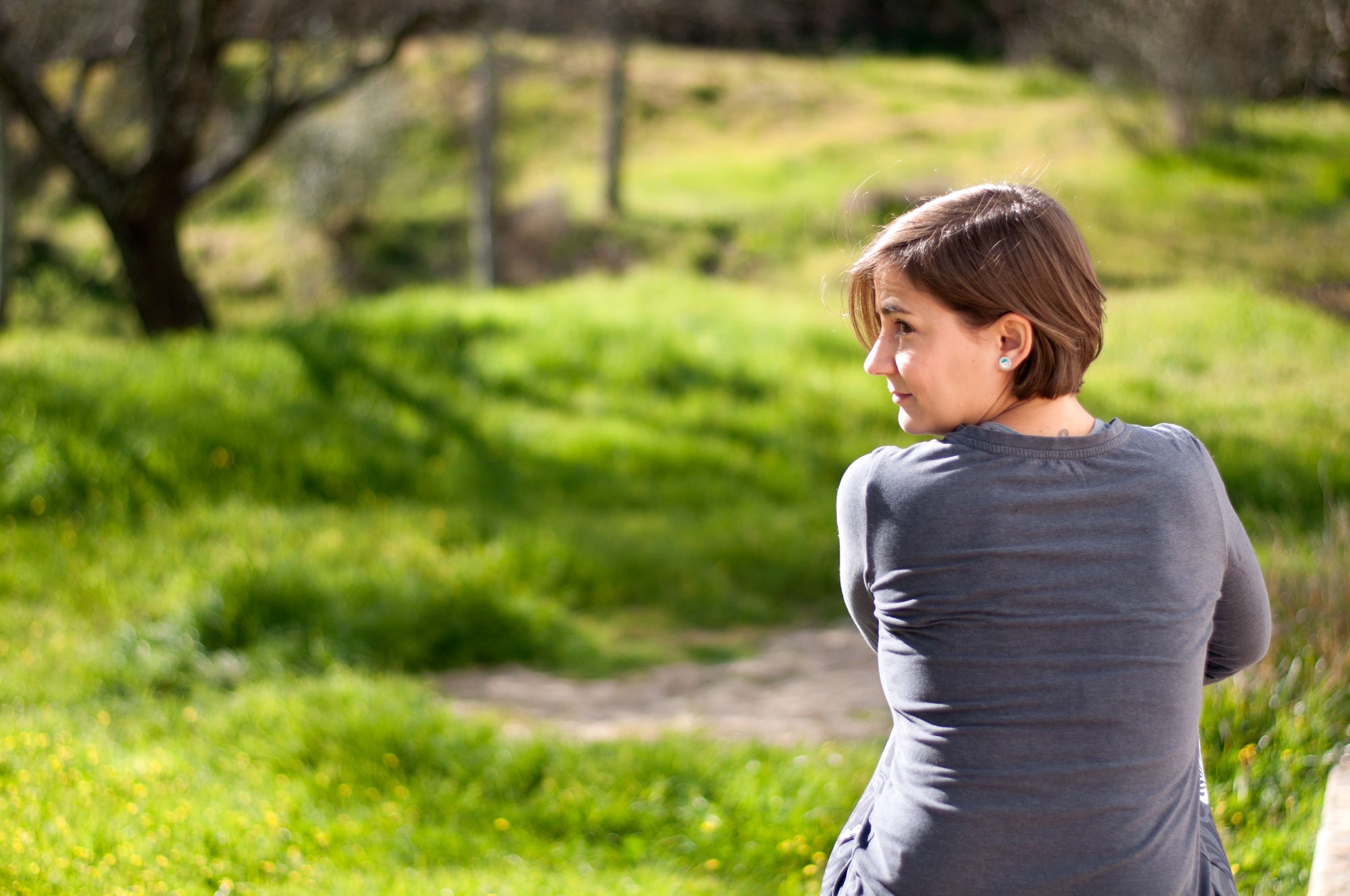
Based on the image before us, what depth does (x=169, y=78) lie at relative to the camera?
27.3 ft

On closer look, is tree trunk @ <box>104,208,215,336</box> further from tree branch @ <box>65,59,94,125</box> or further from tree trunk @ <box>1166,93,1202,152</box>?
tree trunk @ <box>1166,93,1202,152</box>

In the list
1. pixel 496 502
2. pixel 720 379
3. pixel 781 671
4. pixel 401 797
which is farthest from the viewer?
pixel 720 379

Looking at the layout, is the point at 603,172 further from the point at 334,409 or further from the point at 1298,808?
the point at 1298,808

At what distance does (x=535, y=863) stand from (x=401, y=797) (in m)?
0.53

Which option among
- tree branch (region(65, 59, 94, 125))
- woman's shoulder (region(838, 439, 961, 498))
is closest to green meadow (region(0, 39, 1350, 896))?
woman's shoulder (region(838, 439, 961, 498))

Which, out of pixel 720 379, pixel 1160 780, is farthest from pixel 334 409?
pixel 1160 780

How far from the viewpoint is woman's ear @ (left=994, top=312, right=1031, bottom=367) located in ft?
5.05

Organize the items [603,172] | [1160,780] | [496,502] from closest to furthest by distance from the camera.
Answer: [1160,780] → [496,502] → [603,172]

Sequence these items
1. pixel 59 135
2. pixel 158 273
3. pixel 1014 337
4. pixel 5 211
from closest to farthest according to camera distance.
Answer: pixel 1014 337 → pixel 59 135 → pixel 158 273 → pixel 5 211

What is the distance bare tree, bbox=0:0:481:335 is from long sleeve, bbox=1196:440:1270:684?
8213mm

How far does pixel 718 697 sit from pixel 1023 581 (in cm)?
321

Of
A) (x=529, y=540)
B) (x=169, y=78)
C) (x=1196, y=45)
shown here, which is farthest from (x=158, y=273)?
(x=1196, y=45)

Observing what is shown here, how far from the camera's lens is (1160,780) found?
1505 millimetres

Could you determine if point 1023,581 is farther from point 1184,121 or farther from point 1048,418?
point 1184,121
